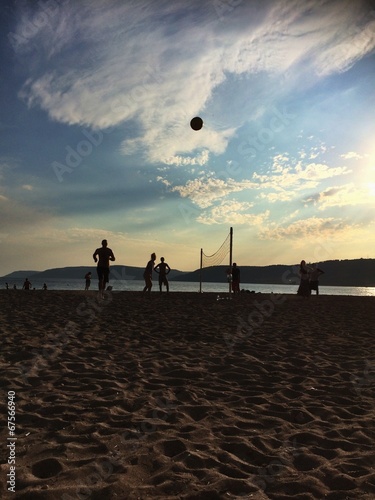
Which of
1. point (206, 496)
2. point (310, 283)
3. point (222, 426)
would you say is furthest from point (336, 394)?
point (310, 283)

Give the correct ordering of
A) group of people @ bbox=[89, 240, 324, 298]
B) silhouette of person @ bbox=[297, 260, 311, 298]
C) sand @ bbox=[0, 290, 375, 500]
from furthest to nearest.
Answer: silhouette of person @ bbox=[297, 260, 311, 298]
group of people @ bbox=[89, 240, 324, 298]
sand @ bbox=[0, 290, 375, 500]

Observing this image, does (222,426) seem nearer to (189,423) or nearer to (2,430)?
(189,423)

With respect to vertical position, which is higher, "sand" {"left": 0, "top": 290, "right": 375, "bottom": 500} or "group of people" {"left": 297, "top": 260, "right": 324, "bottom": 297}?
"group of people" {"left": 297, "top": 260, "right": 324, "bottom": 297}

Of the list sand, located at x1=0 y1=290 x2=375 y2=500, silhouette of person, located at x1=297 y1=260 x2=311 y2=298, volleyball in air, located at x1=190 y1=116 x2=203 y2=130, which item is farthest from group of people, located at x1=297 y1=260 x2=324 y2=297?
sand, located at x1=0 y1=290 x2=375 y2=500

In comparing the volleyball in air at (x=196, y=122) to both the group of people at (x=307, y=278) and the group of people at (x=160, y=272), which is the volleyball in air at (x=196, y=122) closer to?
the group of people at (x=160, y=272)

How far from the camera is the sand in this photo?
9.00 feet

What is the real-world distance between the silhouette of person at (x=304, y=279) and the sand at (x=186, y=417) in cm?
1172

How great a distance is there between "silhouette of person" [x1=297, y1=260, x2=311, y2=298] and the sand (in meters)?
11.7

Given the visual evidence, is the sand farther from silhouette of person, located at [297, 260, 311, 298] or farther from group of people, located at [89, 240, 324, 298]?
silhouette of person, located at [297, 260, 311, 298]

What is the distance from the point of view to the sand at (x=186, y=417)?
9.00 feet

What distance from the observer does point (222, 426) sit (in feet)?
12.1

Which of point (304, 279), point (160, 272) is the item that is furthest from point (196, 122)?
point (304, 279)

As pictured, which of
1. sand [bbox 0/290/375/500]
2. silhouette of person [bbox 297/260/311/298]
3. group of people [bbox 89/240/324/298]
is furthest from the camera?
silhouette of person [bbox 297/260/311/298]

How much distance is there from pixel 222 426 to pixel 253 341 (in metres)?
4.25
